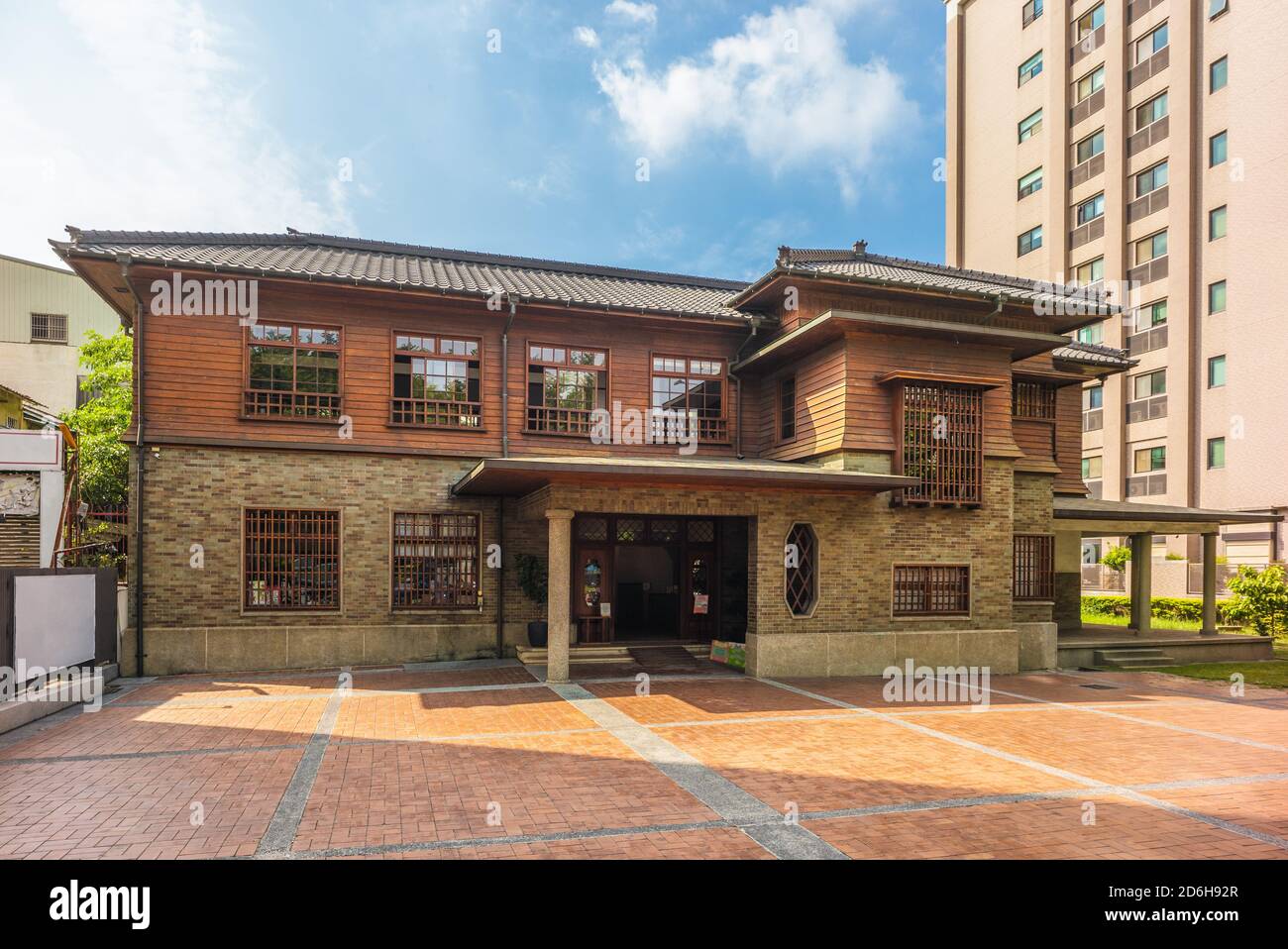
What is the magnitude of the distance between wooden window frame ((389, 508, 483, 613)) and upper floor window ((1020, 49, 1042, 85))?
3876cm

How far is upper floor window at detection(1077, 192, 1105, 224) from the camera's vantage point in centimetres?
3456

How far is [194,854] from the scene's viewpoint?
18.2 feet

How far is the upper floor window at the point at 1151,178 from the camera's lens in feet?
104

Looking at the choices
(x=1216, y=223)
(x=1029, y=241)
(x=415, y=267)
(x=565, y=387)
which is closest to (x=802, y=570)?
(x=565, y=387)

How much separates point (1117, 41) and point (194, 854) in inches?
1689

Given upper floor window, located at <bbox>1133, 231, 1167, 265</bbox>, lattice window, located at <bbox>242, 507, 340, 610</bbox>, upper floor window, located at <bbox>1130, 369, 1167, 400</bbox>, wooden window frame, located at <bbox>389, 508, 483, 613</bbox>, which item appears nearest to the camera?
lattice window, located at <bbox>242, 507, 340, 610</bbox>

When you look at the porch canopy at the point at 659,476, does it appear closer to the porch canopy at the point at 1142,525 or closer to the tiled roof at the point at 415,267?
the tiled roof at the point at 415,267

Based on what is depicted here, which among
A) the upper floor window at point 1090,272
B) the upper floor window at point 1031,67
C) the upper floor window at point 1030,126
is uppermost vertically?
the upper floor window at point 1031,67

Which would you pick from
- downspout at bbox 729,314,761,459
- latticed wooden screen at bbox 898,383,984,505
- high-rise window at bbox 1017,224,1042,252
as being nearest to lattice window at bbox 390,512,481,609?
downspout at bbox 729,314,761,459

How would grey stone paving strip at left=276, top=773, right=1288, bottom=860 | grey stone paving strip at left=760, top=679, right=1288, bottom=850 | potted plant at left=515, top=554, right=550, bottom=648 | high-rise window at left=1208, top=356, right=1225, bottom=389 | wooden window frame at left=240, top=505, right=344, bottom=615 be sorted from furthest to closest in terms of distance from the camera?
high-rise window at left=1208, top=356, right=1225, bottom=389 < potted plant at left=515, top=554, right=550, bottom=648 < wooden window frame at left=240, top=505, right=344, bottom=615 < grey stone paving strip at left=760, top=679, right=1288, bottom=850 < grey stone paving strip at left=276, top=773, right=1288, bottom=860

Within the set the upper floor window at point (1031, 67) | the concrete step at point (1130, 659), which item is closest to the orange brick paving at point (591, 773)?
the concrete step at point (1130, 659)

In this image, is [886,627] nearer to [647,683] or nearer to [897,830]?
[647,683]

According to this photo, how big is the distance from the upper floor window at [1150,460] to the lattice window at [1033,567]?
17898mm

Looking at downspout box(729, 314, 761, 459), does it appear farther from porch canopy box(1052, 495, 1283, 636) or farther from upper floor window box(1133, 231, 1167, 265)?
upper floor window box(1133, 231, 1167, 265)
